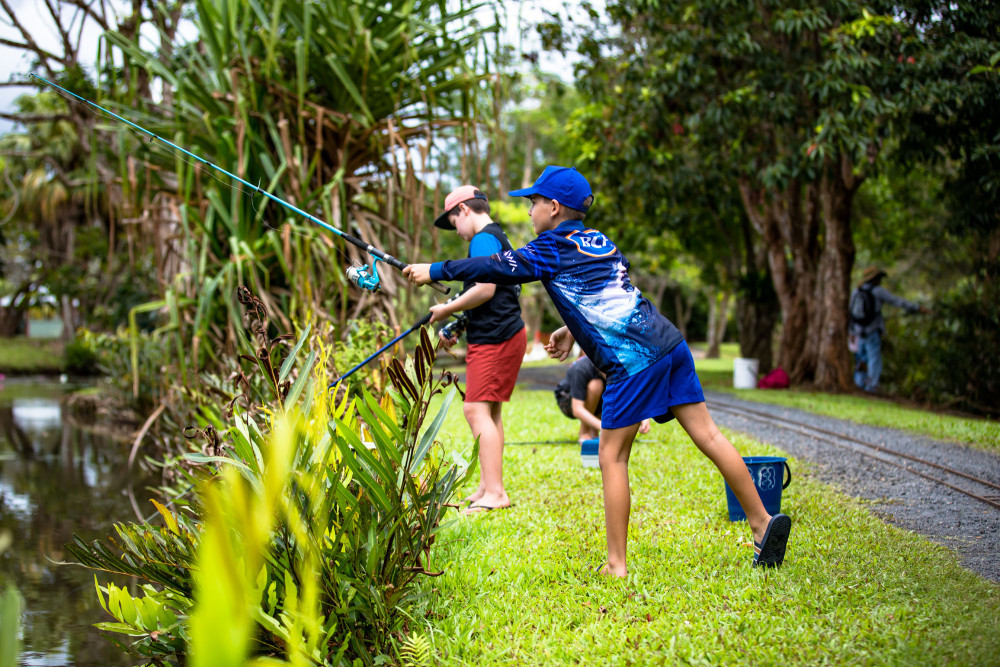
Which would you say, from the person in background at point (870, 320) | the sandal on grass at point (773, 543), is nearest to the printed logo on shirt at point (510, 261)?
the sandal on grass at point (773, 543)

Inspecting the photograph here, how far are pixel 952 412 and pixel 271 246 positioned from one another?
7.72 meters

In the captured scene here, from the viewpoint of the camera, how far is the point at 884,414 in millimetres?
8148

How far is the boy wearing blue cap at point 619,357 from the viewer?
121 inches

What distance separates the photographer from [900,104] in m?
8.53

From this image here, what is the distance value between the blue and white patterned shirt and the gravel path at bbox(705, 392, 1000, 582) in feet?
5.16

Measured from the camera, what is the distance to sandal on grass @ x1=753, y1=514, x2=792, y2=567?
3.07 metres

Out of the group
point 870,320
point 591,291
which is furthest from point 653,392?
point 870,320

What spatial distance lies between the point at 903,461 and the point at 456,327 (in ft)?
11.1

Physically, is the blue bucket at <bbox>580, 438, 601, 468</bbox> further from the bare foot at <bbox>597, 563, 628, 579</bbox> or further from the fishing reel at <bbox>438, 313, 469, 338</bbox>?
the bare foot at <bbox>597, 563, 628, 579</bbox>

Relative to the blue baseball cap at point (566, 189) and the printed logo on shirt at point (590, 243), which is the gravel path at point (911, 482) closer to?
the printed logo on shirt at point (590, 243)

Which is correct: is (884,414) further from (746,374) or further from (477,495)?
(477,495)

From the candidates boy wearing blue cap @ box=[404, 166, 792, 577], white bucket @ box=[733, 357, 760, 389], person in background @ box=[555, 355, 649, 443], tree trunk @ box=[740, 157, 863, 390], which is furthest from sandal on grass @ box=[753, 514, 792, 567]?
white bucket @ box=[733, 357, 760, 389]

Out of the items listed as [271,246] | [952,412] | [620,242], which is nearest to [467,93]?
[271,246]

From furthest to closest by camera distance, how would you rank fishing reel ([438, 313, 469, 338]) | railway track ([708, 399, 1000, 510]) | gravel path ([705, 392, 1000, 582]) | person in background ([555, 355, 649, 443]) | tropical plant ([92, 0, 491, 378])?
1. tropical plant ([92, 0, 491, 378])
2. person in background ([555, 355, 649, 443])
3. railway track ([708, 399, 1000, 510])
4. fishing reel ([438, 313, 469, 338])
5. gravel path ([705, 392, 1000, 582])
